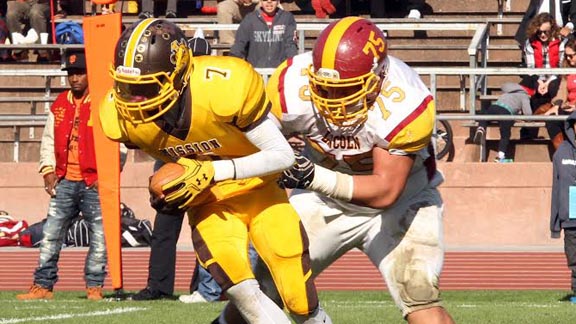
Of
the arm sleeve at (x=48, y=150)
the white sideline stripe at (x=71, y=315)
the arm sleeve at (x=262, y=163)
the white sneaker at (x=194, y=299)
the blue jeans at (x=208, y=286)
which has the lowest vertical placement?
the white sneaker at (x=194, y=299)

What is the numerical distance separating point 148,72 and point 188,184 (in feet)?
1.64

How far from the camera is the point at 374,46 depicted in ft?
18.7

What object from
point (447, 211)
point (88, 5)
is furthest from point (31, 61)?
point (447, 211)

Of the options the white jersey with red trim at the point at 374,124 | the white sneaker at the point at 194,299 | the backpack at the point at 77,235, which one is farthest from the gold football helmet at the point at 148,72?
the backpack at the point at 77,235

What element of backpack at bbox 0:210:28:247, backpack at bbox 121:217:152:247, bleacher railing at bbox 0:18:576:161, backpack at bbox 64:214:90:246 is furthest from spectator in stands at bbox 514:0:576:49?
backpack at bbox 0:210:28:247

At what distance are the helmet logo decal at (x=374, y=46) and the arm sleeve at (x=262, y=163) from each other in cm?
58

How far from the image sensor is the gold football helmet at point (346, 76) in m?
5.58

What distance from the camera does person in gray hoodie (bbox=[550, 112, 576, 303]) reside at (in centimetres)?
958

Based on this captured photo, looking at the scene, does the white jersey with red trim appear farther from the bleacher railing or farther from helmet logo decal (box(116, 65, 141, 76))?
the bleacher railing

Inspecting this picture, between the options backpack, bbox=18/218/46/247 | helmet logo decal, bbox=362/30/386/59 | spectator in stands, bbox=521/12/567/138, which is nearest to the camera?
helmet logo decal, bbox=362/30/386/59

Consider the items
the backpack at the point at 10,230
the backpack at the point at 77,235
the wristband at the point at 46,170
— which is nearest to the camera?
the wristband at the point at 46,170

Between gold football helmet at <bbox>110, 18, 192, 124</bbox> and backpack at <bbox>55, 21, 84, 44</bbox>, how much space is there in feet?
35.2

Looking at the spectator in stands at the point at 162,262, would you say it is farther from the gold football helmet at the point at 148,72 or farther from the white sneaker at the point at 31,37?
the white sneaker at the point at 31,37

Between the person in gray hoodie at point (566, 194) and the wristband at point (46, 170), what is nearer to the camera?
the wristband at point (46, 170)
